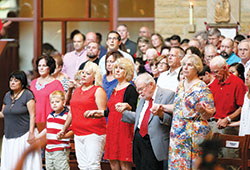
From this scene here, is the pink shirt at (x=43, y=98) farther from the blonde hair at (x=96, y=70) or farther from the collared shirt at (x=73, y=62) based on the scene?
the collared shirt at (x=73, y=62)

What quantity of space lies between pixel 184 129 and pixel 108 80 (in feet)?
7.53

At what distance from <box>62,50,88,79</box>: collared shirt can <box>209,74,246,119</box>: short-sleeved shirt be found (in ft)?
13.1

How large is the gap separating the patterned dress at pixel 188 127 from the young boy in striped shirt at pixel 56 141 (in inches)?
71.2

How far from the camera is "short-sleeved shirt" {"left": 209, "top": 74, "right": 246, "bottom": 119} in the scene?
7203mm

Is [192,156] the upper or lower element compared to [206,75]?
lower

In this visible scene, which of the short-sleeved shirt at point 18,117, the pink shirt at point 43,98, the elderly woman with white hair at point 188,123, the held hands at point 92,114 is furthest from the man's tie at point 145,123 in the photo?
the pink shirt at point 43,98

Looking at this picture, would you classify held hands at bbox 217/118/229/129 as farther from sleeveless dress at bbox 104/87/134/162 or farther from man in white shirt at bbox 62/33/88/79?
man in white shirt at bbox 62/33/88/79

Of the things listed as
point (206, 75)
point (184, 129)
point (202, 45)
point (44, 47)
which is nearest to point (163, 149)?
point (184, 129)

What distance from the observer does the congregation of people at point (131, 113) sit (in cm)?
599

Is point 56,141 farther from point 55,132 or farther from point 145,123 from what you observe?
point 145,123

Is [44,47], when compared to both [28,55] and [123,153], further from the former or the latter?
[123,153]

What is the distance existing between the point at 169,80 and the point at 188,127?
5.96 feet

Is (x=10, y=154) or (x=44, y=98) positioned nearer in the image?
(x=10, y=154)

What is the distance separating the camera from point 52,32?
600 inches
